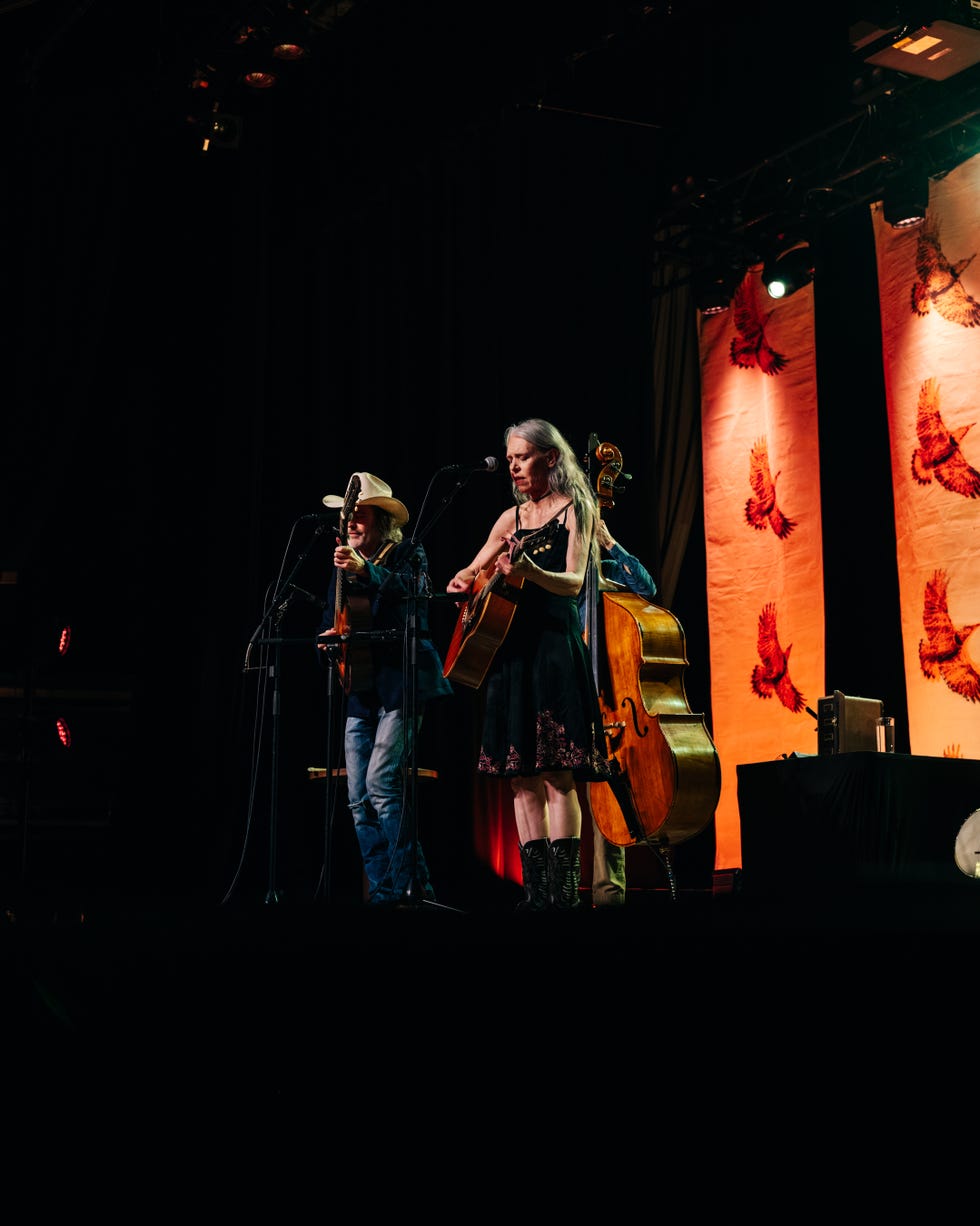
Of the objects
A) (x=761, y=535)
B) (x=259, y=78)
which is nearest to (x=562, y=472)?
(x=259, y=78)

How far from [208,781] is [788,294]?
4.60m

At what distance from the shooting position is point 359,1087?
2438 mm

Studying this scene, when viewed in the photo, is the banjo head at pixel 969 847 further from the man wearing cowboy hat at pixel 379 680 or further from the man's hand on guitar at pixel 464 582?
the man's hand on guitar at pixel 464 582

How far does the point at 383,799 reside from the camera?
4.96 m

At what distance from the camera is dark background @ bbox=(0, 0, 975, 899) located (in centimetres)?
618

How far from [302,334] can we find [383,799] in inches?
134

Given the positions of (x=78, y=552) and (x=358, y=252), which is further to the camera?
(x=358, y=252)

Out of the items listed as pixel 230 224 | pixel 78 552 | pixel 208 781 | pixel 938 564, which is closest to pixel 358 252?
pixel 230 224

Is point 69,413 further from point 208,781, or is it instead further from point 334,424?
point 208,781

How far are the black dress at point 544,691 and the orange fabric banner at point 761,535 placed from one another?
14.1 ft

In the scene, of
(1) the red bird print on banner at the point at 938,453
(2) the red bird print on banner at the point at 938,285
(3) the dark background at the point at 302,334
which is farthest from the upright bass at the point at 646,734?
(2) the red bird print on banner at the point at 938,285

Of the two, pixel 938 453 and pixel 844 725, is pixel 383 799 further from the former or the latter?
pixel 938 453

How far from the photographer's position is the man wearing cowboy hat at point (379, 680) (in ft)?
16.1

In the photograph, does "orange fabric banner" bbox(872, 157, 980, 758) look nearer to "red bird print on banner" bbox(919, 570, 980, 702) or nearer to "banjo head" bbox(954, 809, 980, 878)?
"red bird print on banner" bbox(919, 570, 980, 702)
